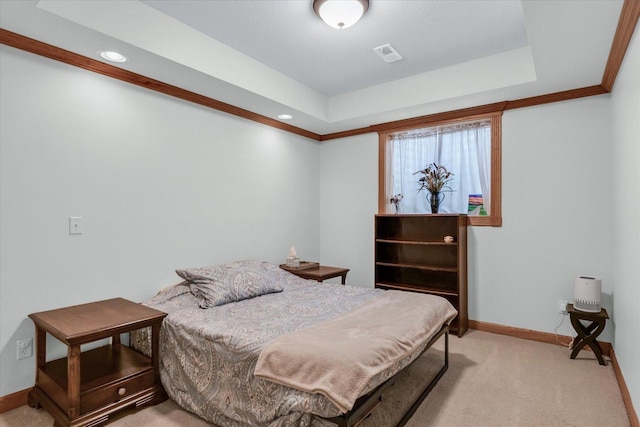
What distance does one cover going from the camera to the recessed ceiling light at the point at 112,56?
8.17 ft

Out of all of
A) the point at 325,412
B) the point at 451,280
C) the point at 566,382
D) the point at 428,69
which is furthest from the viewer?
the point at 451,280

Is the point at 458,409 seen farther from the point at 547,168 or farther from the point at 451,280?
the point at 547,168

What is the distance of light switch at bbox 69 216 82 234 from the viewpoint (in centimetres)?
251

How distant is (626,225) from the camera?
231 centimetres

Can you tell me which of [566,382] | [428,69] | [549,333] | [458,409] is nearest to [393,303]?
[458,409]

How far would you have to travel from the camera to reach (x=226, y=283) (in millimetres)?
2869

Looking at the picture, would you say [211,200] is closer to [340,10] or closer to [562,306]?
[340,10]

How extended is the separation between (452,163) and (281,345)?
10.1 feet

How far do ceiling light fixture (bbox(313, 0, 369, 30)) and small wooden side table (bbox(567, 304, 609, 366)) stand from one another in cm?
297

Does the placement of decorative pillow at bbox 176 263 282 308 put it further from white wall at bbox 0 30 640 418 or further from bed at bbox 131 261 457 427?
white wall at bbox 0 30 640 418

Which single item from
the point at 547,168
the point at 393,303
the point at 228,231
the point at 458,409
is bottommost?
the point at 458,409

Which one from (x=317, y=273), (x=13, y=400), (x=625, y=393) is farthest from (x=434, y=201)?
(x=13, y=400)

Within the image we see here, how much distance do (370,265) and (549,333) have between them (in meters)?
2.03

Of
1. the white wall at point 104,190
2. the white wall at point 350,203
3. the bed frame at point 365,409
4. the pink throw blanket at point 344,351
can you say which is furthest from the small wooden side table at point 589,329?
the white wall at point 104,190
